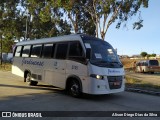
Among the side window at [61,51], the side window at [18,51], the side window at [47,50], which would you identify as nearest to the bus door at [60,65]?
the side window at [61,51]

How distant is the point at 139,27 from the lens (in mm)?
25078

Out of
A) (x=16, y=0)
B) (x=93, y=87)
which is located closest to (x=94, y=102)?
(x=93, y=87)

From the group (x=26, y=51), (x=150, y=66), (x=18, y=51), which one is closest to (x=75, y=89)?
(x=26, y=51)

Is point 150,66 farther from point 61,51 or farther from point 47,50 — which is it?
point 61,51

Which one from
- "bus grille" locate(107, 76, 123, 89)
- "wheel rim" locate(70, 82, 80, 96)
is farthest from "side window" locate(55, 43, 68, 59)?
"bus grille" locate(107, 76, 123, 89)

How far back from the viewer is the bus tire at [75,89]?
11802 millimetres

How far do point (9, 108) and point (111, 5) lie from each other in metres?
15.9

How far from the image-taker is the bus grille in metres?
11.5

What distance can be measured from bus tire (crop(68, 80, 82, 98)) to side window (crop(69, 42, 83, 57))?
1151mm

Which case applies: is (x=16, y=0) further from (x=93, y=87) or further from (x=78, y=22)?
(x=93, y=87)

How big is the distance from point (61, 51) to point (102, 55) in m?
2.16

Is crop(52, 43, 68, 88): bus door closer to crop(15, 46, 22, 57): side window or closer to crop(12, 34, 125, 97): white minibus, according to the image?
crop(12, 34, 125, 97): white minibus

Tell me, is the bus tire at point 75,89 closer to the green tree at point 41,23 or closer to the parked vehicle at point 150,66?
the green tree at point 41,23

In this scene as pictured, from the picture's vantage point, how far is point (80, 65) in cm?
1165
